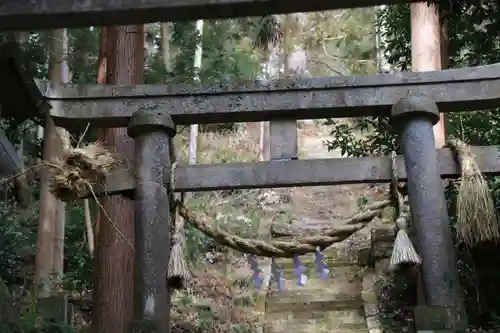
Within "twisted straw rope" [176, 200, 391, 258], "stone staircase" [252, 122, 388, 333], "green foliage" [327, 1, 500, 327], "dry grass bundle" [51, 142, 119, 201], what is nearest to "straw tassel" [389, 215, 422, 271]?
"twisted straw rope" [176, 200, 391, 258]

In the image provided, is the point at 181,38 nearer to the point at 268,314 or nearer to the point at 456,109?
the point at 268,314

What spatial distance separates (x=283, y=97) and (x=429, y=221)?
1.51 metres

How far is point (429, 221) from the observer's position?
193 inches

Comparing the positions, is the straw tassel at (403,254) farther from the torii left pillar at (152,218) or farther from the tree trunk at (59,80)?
the tree trunk at (59,80)

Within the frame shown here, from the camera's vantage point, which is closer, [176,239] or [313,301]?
[176,239]

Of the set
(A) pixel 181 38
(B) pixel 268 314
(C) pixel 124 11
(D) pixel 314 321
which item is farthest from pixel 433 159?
(A) pixel 181 38

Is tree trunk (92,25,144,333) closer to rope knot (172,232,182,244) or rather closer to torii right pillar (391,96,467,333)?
rope knot (172,232,182,244)

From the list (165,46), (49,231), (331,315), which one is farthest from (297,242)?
(165,46)

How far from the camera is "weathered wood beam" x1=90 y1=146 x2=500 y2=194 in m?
5.21

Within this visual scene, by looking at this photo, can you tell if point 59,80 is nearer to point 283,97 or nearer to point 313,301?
point 313,301

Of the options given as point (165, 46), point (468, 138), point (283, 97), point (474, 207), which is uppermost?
point (165, 46)

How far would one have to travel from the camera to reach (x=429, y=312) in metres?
4.59

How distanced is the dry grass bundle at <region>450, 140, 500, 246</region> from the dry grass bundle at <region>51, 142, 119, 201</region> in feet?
9.12

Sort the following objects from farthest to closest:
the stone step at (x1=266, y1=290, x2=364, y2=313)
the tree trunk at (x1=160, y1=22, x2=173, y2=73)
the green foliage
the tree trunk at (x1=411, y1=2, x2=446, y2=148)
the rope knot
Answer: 1. the tree trunk at (x1=160, y1=22, x2=173, y2=73)
2. the stone step at (x1=266, y1=290, x2=364, y2=313)
3. the tree trunk at (x1=411, y1=2, x2=446, y2=148)
4. the green foliage
5. the rope knot
